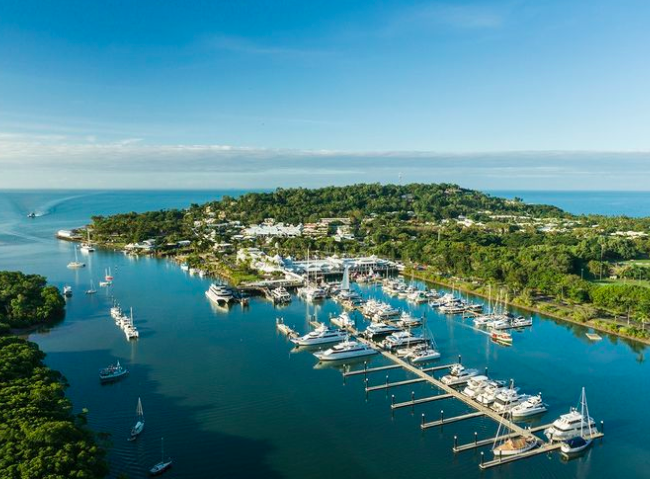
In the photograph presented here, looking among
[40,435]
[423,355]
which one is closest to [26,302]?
[40,435]

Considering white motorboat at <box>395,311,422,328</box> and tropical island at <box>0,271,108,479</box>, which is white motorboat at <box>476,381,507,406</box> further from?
tropical island at <box>0,271,108,479</box>

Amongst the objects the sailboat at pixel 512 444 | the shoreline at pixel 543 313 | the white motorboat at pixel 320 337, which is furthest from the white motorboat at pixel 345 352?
the shoreline at pixel 543 313

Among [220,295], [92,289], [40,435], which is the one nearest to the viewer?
[40,435]

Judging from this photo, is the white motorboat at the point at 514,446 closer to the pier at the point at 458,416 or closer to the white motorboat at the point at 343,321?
the pier at the point at 458,416

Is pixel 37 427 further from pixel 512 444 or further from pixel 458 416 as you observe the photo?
pixel 512 444

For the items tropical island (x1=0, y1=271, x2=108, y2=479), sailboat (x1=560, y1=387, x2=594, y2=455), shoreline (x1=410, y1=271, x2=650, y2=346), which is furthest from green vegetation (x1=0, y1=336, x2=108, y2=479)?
shoreline (x1=410, y1=271, x2=650, y2=346)

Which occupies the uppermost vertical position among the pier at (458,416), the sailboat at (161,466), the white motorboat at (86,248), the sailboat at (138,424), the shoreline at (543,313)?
the white motorboat at (86,248)
